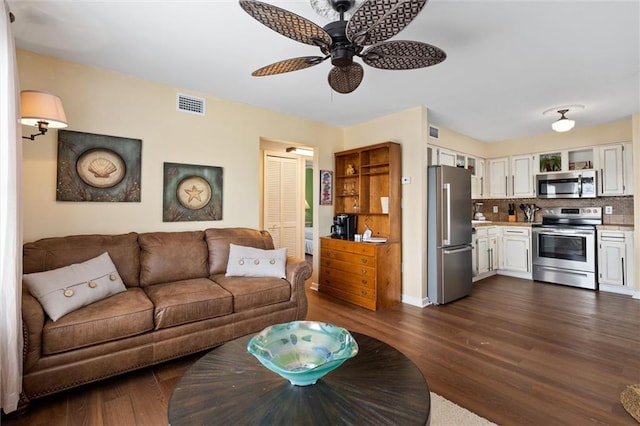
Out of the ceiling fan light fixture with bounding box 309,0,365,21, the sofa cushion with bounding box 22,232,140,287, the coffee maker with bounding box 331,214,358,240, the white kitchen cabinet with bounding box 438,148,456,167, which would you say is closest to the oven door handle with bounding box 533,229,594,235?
the white kitchen cabinet with bounding box 438,148,456,167

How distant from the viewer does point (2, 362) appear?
1630mm

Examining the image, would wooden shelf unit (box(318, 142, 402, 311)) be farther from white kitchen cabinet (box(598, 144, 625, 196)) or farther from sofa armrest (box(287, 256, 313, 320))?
white kitchen cabinet (box(598, 144, 625, 196))

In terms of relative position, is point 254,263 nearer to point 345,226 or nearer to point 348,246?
point 348,246

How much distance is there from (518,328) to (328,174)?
3076mm

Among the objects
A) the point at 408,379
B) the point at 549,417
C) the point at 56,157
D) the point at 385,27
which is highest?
the point at 385,27

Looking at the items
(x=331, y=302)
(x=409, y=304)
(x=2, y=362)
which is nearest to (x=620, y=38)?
(x=409, y=304)

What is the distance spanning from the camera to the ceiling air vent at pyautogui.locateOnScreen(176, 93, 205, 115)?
3262mm

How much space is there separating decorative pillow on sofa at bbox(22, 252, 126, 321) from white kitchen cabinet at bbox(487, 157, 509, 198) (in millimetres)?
6097

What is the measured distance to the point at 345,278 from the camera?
4.01 metres

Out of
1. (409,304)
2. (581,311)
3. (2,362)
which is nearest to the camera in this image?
(2,362)

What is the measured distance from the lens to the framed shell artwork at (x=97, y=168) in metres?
2.65

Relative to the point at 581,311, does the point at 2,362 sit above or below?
above

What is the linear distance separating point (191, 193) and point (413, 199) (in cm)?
274

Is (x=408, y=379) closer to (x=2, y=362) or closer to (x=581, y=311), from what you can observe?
(x=2, y=362)
